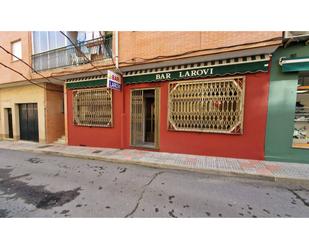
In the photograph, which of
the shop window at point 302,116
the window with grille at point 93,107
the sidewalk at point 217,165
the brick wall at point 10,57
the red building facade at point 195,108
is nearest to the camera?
the sidewalk at point 217,165

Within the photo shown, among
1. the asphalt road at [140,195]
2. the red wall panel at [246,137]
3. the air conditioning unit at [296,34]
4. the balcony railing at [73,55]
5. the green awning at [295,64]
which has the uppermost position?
the balcony railing at [73,55]

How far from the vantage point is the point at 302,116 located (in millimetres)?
5633

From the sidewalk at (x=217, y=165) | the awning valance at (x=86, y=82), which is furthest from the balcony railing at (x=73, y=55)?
the sidewalk at (x=217, y=165)

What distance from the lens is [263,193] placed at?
11.9 ft

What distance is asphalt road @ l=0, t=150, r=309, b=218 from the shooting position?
293cm

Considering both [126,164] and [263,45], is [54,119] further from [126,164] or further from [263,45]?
[263,45]

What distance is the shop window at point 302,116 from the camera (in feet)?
17.8

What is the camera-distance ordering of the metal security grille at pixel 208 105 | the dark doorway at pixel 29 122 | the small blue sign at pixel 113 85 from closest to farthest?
the metal security grille at pixel 208 105 → the small blue sign at pixel 113 85 → the dark doorway at pixel 29 122

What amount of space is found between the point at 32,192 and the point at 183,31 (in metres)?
6.64

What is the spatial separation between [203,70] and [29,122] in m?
11.5

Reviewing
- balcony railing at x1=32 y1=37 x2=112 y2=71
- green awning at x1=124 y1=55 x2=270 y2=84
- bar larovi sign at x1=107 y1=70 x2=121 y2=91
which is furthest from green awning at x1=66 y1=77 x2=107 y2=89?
green awning at x1=124 y1=55 x2=270 y2=84

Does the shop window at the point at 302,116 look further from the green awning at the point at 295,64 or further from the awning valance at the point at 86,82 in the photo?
the awning valance at the point at 86,82

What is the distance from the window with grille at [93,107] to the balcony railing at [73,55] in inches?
60.7

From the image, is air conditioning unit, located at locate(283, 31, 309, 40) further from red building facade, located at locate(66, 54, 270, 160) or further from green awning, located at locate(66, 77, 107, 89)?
green awning, located at locate(66, 77, 107, 89)
